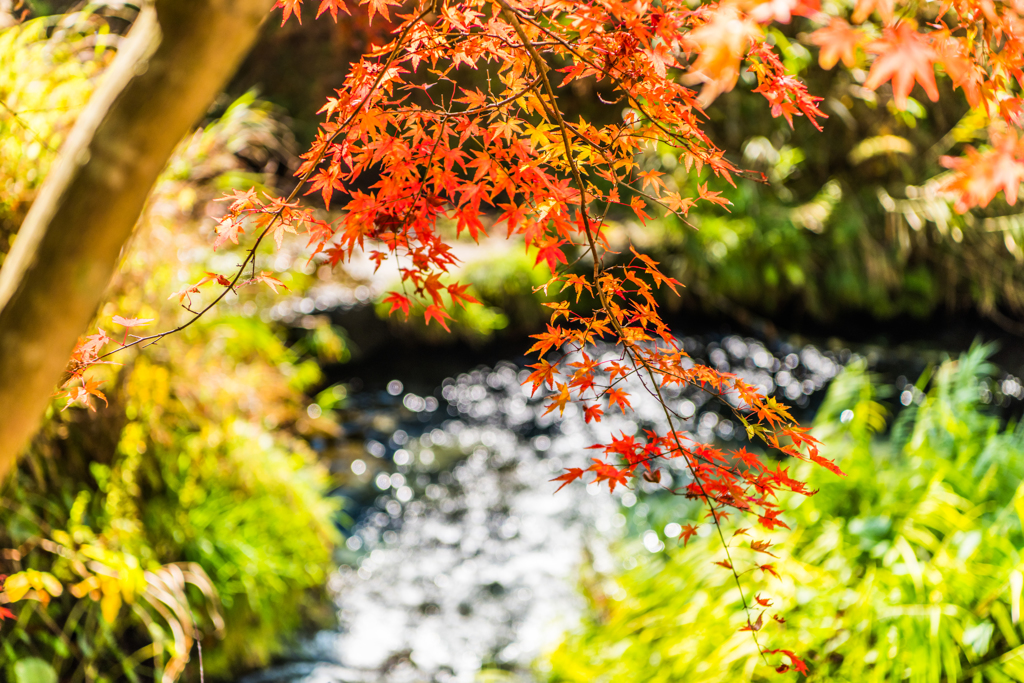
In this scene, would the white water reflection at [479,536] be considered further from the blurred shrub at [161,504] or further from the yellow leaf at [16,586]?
the yellow leaf at [16,586]

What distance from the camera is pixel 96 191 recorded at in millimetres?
518

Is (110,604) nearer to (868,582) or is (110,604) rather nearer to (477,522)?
(477,522)

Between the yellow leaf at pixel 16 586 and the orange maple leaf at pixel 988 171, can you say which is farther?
the yellow leaf at pixel 16 586

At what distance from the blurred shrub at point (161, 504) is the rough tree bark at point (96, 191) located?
1476 millimetres

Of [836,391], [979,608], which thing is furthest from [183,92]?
[836,391]

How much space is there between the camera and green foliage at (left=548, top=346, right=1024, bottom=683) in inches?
59.7

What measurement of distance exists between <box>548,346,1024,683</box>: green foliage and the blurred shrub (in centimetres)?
122

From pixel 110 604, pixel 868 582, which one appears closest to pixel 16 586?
pixel 110 604

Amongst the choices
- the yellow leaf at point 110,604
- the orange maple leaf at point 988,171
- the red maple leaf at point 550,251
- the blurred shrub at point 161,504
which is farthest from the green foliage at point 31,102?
the orange maple leaf at point 988,171

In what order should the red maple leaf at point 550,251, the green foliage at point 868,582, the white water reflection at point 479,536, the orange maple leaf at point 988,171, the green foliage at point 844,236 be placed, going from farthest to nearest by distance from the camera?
the green foliage at point 844,236
the white water reflection at point 479,536
the green foliage at point 868,582
the red maple leaf at point 550,251
the orange maple leaf at point 988,171

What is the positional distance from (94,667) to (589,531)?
2.22 metres

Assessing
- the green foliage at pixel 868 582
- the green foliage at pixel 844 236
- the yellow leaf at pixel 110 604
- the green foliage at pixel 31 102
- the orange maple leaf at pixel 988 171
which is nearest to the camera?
the orange maple leaf at pixel 988 171

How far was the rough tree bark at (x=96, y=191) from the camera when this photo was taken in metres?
0.52

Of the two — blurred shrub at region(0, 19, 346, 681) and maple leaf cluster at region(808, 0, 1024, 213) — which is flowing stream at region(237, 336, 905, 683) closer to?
blurred shrub at region(0, 19, 346, 681)
